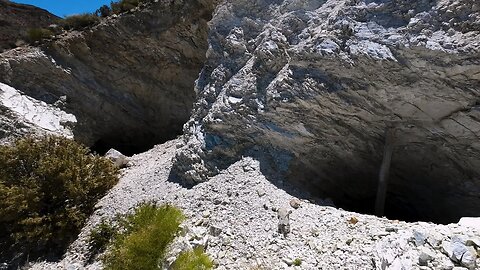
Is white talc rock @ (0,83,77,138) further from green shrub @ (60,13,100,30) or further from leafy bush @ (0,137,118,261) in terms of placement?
green shrub @ (60,13,100,30)

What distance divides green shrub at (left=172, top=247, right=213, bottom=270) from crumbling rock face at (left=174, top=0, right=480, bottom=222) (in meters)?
3.44

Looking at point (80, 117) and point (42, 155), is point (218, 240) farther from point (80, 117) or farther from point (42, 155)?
point (80, 117)

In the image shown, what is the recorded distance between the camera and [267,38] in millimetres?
11508

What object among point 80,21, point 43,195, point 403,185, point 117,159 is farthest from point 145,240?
point 80,21

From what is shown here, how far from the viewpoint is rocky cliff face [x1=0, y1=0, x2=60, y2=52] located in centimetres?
1811

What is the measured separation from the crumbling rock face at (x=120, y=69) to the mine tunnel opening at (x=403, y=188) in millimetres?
8395

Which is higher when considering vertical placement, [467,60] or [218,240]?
[467,60]

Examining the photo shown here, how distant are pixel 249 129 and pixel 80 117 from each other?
9.12 metres

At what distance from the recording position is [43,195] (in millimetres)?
11273

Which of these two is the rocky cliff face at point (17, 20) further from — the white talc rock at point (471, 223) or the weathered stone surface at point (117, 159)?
the white talc rock at point (471, 223)

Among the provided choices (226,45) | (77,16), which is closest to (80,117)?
(77,16)

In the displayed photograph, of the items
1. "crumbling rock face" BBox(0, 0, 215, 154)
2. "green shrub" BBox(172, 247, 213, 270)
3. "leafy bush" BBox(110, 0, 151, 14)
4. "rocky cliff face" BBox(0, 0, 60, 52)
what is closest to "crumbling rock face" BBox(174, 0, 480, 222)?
"green shrub" BBox(172, 247, 213, 270)

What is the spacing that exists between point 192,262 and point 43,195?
5749 millimetres

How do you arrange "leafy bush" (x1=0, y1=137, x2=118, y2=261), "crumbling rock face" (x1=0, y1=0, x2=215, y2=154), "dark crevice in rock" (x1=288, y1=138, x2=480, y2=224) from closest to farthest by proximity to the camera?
"dark crevice in rock" (x1=288, y1=138, x2=480, y2=224) < "leafy bush" (x1=0, y1=137, x2=118, y2=261) < "crumbling rock face" (x1=0, y1=0, x2=215, y2=154)
